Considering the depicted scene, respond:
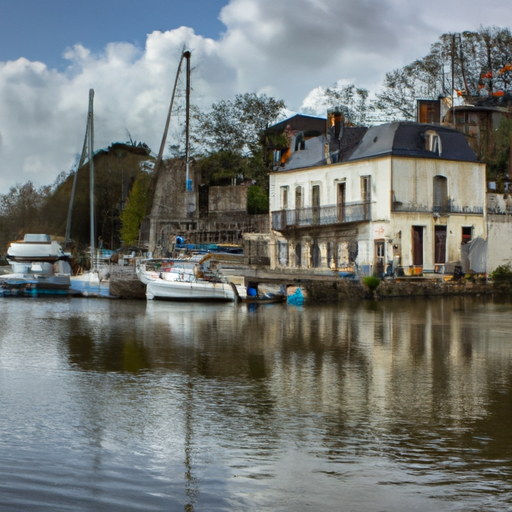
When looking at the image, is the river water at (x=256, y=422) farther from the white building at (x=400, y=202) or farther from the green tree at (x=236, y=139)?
the green tree at (x=236, y=139)

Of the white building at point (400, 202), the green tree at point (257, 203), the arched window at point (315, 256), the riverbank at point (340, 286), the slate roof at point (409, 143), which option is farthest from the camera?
the green tree at point (257, 203)

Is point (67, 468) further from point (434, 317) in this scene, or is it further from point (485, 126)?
point (485, 126)

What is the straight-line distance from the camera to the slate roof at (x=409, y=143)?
41.5m

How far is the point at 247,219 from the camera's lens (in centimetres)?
5159

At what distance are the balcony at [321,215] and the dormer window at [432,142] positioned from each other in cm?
451

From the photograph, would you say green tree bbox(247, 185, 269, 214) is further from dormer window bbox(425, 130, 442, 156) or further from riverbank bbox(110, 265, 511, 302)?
dormer window bbox(425, 130, 442, 156)

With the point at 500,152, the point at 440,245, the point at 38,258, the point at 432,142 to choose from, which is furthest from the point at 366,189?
the point at 38,258

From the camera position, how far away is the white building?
40844 millimetres

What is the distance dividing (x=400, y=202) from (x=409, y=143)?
3.44 metres

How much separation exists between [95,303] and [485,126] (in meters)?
33.0

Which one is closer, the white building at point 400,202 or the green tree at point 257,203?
the white building at point 400,202

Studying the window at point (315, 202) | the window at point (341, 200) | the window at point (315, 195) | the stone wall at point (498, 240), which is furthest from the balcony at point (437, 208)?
→ the window at point (315, 195)

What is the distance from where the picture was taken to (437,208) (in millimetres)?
41625

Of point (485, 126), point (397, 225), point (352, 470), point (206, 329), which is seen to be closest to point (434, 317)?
point (206, 329)
